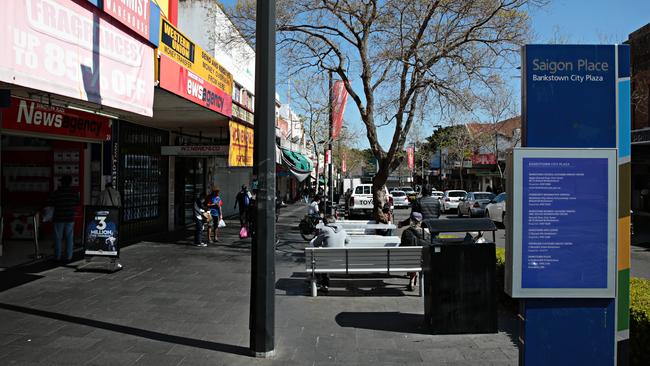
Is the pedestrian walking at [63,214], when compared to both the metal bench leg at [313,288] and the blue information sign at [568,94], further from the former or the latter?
the blue information sign at [568,94]

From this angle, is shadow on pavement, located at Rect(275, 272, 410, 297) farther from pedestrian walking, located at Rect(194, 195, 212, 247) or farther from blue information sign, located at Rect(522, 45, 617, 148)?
blue information sign, located at Rect(522, 45, 617, 148)

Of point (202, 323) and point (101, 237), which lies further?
point (101, 237)

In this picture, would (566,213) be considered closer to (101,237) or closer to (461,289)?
(461,289)

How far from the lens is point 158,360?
4980 mm

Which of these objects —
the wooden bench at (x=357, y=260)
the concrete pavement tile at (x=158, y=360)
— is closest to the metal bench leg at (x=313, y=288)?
the wooden bench at (x=357, y=260)

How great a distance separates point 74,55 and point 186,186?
41.2 ft

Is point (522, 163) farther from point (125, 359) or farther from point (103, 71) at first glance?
point (103, 71)

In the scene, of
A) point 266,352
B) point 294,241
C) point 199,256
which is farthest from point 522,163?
point 294,241

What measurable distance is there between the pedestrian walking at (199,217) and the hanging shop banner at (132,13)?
18.6 ft

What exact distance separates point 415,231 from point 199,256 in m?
5.50

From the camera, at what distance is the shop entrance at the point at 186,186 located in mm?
17781

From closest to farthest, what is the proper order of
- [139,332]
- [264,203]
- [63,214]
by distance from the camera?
[264,203], [139,332], [63,214]

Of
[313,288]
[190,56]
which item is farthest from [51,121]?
[313,288]

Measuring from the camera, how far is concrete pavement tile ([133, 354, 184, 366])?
4887mm
